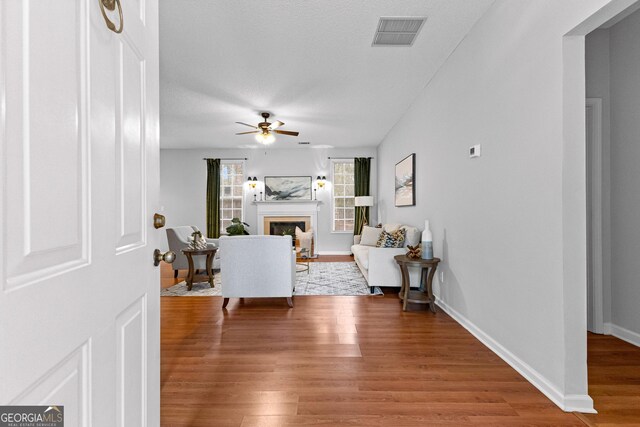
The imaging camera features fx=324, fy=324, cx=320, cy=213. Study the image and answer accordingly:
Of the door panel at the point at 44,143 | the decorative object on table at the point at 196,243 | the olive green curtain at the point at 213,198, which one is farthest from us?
the olive green curtain at the point at 213,198

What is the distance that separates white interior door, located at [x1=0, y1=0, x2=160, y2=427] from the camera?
0.52 metres

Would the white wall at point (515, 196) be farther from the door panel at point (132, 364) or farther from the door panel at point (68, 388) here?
the door panel at point (68, 388)

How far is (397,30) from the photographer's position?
2.98 m

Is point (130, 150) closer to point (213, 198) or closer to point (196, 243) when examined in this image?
point (196, 243)

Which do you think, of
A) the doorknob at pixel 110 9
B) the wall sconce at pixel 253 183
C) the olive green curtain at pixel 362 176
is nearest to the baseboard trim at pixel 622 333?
the doorknob at pixel 110 9

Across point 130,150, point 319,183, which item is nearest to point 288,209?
point 319,183

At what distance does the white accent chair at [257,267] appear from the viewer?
370cm

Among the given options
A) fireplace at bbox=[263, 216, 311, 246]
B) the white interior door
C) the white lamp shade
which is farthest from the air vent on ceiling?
fireplace at bbox=[263, 216, 311, 246]

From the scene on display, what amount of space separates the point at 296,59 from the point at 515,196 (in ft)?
8.49

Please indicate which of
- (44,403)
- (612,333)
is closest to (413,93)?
(612,333)

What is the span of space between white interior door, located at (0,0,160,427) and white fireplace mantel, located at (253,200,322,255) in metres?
6.94

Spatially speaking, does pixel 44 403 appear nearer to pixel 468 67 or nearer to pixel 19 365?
pixel 19 365

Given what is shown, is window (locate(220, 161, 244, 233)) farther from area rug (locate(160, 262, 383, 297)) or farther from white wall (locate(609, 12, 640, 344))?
white wall (locate(609, 12, 640, 344))

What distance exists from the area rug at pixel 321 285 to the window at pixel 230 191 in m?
2.57
